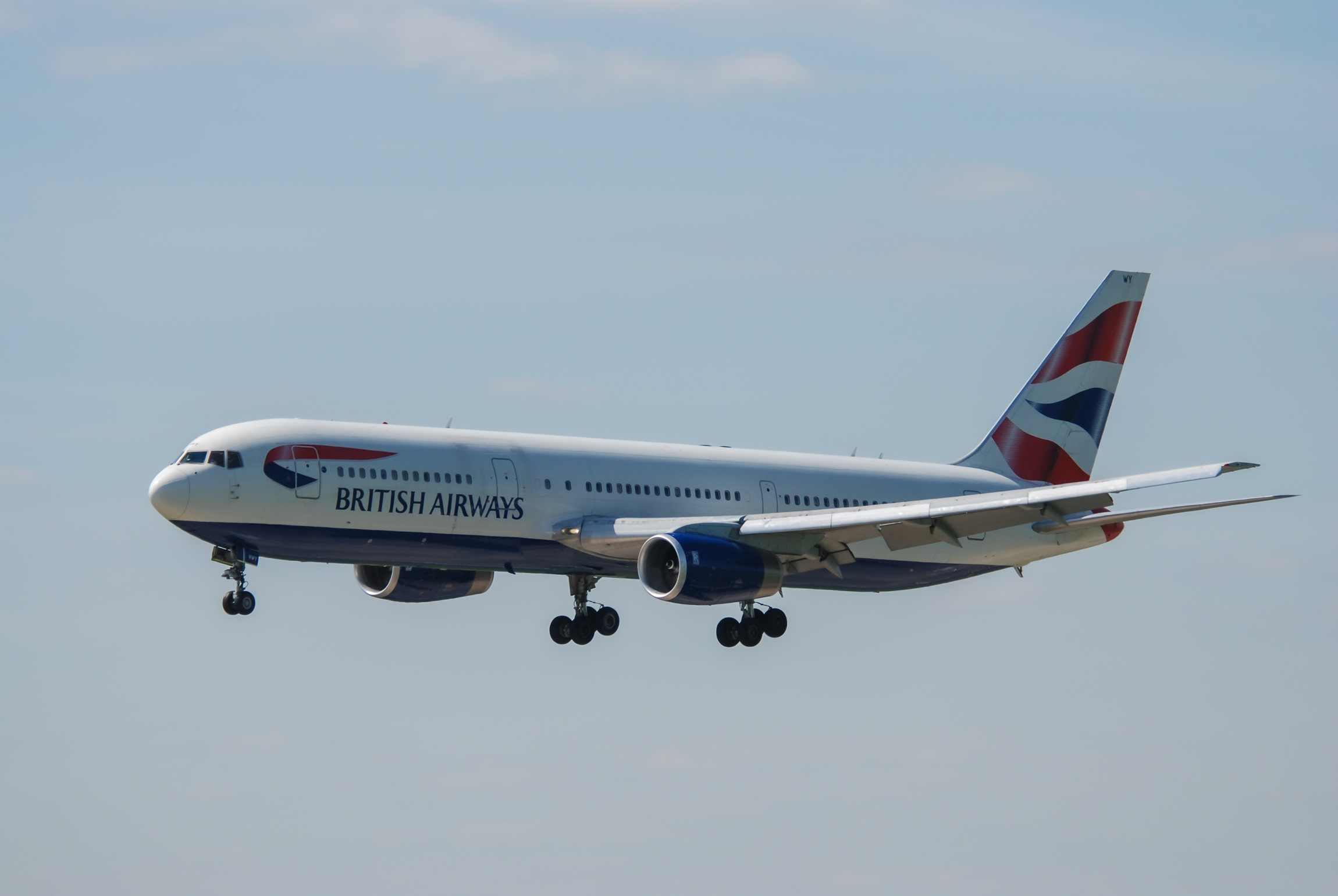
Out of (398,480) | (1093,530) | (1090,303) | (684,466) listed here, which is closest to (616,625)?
(684,466)

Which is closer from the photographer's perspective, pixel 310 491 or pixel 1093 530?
pixel 310 491

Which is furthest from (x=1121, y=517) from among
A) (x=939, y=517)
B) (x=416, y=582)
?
(x=416, y=582)

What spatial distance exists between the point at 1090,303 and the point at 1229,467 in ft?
76.9

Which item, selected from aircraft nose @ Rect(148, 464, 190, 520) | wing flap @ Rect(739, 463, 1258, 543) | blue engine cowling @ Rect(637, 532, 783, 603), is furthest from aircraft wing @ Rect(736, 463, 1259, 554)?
aircraft nose @ Rect(148, 464, 190, 520)

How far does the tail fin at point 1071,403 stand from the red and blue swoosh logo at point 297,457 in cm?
Answer: 2152

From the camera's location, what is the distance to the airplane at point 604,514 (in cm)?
4475

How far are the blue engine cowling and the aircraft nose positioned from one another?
11158mm

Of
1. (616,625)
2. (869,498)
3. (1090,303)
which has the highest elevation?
(1090,303)

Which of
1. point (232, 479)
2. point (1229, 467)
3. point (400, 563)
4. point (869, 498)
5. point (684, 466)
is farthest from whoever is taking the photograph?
point (869, 498)

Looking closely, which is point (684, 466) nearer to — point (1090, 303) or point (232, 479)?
point (232, 479)

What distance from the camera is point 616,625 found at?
178 feet

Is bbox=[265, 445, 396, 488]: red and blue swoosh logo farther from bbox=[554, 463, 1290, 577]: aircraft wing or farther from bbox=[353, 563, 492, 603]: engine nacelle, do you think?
bbox=[353, 563, 492, 603]: engine nacelle

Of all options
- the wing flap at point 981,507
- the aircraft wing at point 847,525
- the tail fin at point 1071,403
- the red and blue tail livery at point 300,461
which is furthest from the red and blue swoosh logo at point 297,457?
the tail fin at point 1071,403

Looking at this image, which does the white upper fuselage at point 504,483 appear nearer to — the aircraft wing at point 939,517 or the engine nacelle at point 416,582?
Result: the aircraft wing at point 939,517
